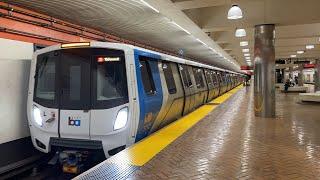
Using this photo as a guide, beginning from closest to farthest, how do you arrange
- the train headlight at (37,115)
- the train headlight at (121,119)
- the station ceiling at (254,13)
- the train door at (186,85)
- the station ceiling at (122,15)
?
the train headlight at (121,119) < the train headlight at (37,115) < the station ceiling at (122,15) < the station ceiling at (254,13) < the train door at (186,85)

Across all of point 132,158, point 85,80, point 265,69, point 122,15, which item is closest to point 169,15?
point 122,15

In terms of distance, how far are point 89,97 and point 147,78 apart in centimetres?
129

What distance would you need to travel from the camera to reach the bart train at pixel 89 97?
5.46m

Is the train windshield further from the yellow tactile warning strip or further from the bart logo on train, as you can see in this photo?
the yellow tactile warning strip

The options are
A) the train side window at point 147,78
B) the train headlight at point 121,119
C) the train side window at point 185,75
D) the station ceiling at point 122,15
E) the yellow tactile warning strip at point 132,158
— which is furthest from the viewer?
the train side window at point 185,75

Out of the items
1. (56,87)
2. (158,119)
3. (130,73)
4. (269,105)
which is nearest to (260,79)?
(269,105)

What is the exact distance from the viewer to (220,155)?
17.3 ft

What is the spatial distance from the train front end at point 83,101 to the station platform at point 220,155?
0.59m

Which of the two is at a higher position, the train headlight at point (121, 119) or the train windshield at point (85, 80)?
the train windshield at point (85, 80)

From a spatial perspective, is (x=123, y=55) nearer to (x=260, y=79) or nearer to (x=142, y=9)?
(x=142, y=9)

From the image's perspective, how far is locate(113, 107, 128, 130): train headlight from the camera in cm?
544

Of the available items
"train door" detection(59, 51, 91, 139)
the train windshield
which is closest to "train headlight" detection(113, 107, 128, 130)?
the train windshield

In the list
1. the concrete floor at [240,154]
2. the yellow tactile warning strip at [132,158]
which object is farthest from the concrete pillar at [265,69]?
the yellow tactile warning strip at [132,158]

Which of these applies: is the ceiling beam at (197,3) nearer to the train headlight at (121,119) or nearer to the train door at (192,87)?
the train door at (192,87)
